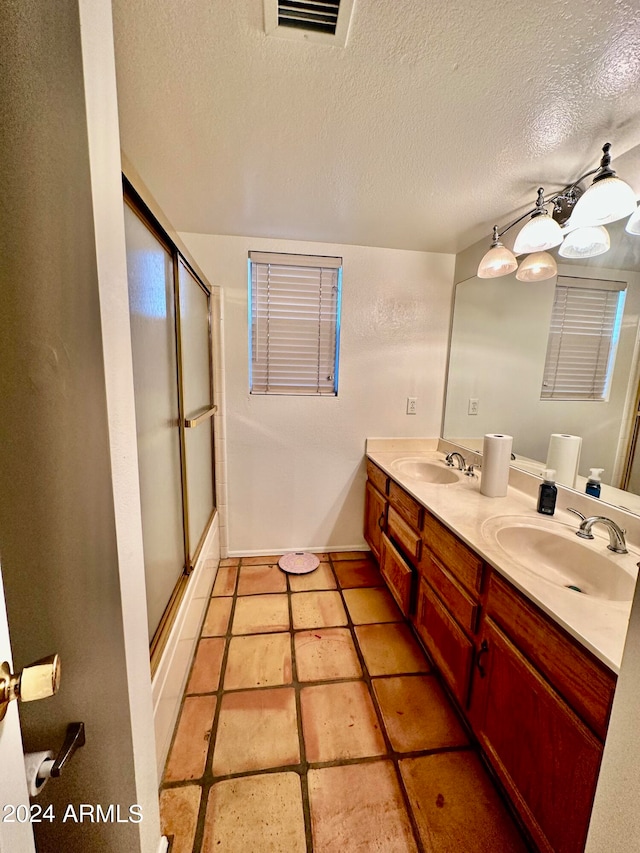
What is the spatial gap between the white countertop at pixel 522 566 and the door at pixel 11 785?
0.98 metres

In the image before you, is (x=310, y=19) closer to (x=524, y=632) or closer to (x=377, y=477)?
(x=524, y=632)

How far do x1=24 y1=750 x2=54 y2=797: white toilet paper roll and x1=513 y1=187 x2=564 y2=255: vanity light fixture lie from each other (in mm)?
2102

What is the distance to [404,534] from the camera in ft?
5.39

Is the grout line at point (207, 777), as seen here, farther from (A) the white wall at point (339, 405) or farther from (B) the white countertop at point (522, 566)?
(B) the white countertop at point (522, 566)

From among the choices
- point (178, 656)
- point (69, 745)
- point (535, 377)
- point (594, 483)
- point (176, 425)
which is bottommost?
point (178, 656)

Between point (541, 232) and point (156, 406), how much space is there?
66.7 inches

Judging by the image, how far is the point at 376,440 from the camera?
227 cm

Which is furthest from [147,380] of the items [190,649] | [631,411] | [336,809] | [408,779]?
[631,411]

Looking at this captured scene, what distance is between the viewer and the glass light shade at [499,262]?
1500 millimetres

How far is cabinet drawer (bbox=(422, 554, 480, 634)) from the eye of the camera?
1.08 meters

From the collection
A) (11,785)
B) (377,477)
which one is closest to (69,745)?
(11,785)

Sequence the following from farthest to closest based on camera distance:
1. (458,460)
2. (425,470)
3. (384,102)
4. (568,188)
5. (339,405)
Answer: (339,405)
(425,470)
(458,460)
(568,188)
(384,102)

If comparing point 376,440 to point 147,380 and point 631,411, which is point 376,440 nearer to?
point 631,411

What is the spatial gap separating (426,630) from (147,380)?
1.56 metres
